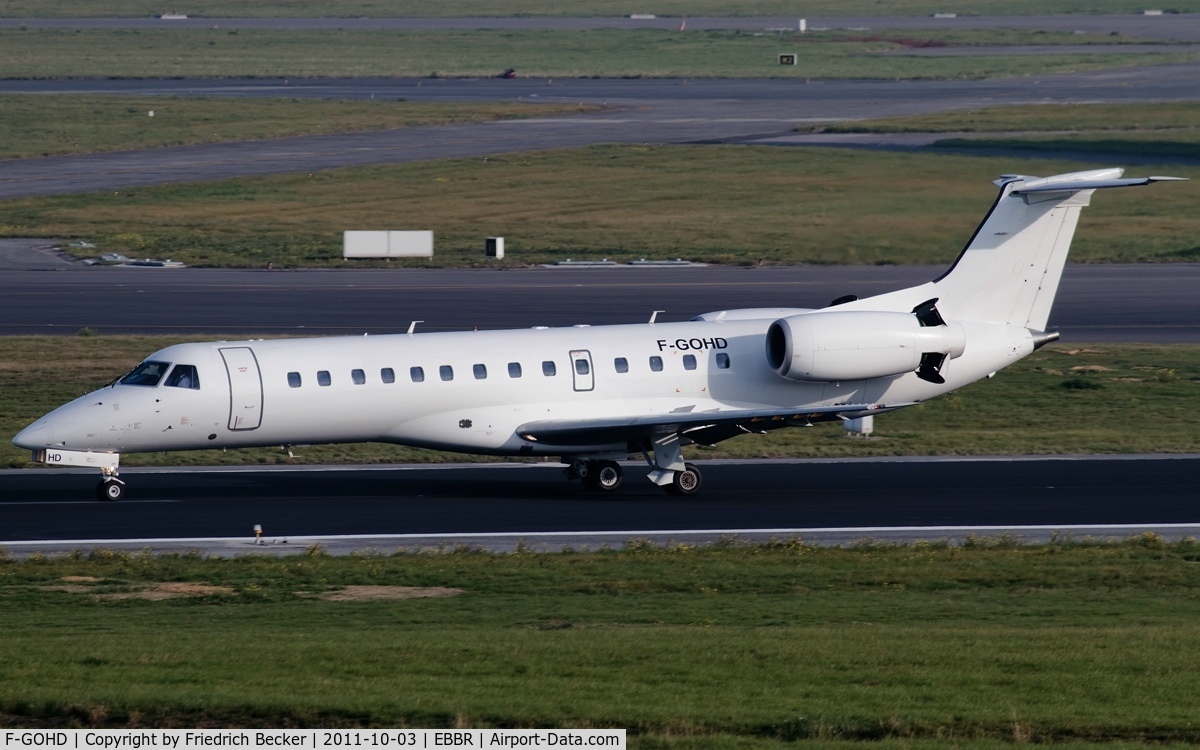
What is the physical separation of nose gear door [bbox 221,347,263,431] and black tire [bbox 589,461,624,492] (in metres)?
6.80

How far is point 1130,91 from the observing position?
118 metres

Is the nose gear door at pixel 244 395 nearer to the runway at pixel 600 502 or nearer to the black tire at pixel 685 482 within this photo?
the runway at pixel 600 502

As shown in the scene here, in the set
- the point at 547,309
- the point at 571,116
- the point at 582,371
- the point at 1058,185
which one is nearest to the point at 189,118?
the point at 571,116

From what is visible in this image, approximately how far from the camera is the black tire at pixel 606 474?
3259 centimetres

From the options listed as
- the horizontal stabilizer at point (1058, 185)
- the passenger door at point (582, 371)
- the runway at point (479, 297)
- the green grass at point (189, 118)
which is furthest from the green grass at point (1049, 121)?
the passenger door at point (582, 371)

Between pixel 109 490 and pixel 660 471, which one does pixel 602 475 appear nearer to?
pixel 660 471

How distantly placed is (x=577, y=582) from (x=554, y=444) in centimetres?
814

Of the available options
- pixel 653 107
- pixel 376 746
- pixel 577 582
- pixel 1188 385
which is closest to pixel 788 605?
pixel 577 582

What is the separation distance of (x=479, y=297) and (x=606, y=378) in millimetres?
27185

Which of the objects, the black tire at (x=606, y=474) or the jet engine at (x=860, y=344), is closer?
the jet engine at (x=860, y=344)

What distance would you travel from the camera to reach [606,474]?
107 ft

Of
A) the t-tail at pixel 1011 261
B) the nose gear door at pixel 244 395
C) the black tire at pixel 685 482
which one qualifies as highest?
the t-tail at pixel 1011 261

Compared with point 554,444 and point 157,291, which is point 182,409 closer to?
point 554,444

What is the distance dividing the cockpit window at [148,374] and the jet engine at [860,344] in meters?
11.9
